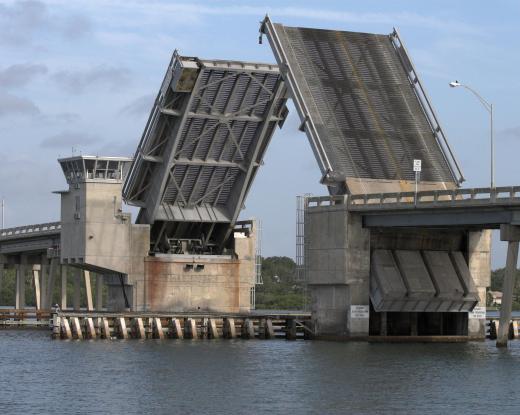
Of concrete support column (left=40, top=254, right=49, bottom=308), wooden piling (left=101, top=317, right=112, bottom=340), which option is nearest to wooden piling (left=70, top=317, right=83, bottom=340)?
wooden piling (left=101, top=317, right=112, bottom=340)

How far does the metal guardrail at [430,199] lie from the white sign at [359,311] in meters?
4.18

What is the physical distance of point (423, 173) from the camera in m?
66.2

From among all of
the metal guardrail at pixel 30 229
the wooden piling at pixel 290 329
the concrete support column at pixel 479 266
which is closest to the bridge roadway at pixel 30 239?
the metal guardrail at pixel 30 229

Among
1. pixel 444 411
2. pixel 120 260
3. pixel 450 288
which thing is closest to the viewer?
pixel 444 411

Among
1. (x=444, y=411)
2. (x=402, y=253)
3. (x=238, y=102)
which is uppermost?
(x=238, y=102)

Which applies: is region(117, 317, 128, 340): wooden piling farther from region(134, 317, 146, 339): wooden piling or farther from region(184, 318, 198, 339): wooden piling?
region(184, 318, 198, 339): wooden piling

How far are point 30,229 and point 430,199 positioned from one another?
29928mm

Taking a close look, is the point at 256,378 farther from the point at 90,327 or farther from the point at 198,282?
the point at 198,282

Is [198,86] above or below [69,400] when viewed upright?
above

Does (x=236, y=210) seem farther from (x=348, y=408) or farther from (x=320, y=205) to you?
(x=348, y=408)

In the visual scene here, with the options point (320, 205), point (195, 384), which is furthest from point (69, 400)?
point (320, 205)

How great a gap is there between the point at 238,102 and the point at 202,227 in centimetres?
1051

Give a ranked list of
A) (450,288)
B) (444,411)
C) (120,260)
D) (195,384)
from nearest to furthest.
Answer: (444,411)
(195,384)
(450,288)
(120,260)

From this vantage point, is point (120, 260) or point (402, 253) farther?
point (120, 260)
